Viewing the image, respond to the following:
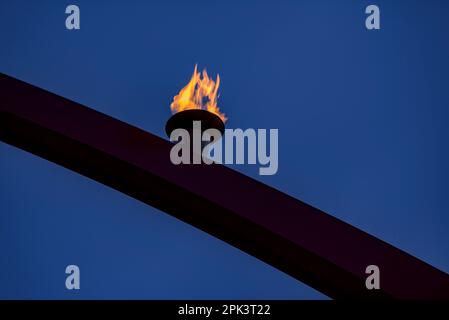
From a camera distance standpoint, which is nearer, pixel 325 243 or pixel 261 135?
pixel 325 243

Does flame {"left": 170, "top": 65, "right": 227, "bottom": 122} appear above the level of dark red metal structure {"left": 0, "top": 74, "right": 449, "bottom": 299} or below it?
above

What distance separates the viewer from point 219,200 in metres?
4.60

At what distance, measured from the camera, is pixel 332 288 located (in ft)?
14.9

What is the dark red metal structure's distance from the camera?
4.41 meters

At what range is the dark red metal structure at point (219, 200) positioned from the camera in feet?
14.5

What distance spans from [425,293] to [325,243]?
704 mm

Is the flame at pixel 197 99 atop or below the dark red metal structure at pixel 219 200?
atop

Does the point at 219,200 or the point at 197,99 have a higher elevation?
the point at 197,99
